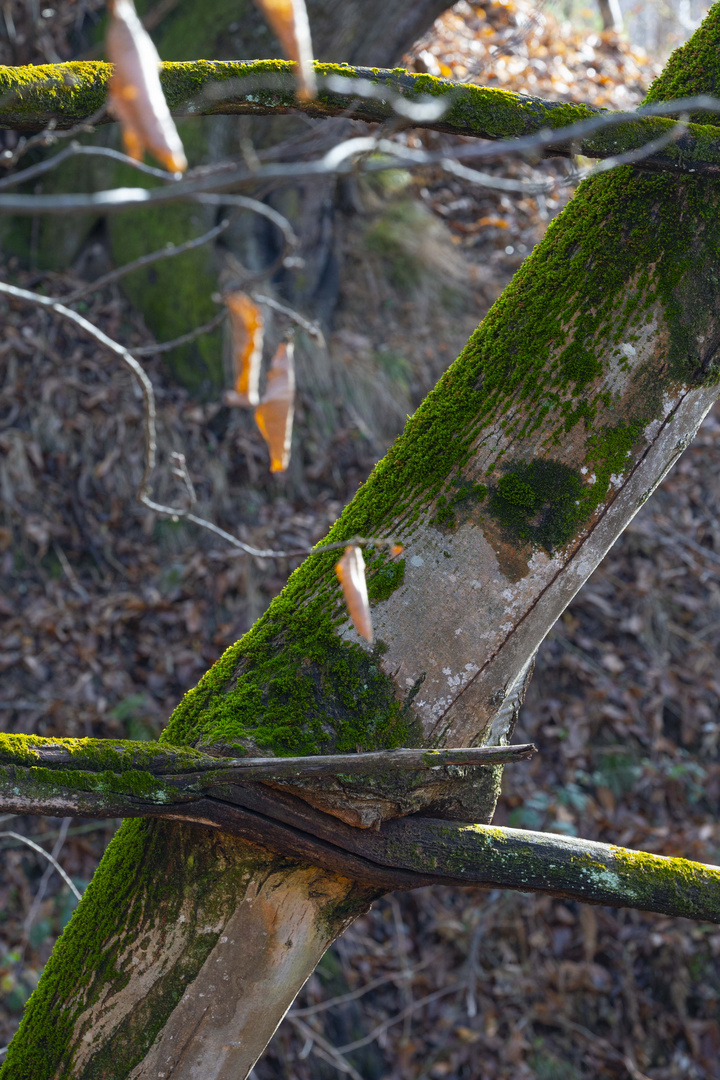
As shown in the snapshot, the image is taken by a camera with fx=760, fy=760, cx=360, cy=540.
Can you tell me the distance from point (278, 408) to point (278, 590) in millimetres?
3461

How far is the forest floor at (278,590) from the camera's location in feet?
13.0

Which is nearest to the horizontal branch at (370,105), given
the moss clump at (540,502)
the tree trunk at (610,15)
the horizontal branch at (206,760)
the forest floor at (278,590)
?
the moss clump at (540,502)

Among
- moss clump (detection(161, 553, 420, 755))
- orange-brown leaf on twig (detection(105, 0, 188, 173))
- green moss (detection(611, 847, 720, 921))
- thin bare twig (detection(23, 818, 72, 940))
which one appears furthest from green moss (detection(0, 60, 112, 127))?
thin bare twig (detection(23, 818, 72, 940))

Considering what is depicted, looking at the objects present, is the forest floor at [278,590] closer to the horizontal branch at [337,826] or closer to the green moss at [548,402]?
the green moss at [548,402]

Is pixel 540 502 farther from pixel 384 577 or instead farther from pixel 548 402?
pixel 384 577

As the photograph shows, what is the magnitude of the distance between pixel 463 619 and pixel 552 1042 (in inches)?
144

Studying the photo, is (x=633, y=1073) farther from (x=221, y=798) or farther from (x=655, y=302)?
(x=655, y=302)

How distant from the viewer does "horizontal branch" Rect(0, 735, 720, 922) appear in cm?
134

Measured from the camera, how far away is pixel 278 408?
1.24 meters

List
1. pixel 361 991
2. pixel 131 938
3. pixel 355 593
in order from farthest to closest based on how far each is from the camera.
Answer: pixel 361 991 → pixel 131 938 → pixel 355 593

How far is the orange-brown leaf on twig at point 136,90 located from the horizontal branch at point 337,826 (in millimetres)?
1002

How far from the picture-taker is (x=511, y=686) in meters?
1.57

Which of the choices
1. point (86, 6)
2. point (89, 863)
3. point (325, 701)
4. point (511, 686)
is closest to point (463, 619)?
point (511, 686)

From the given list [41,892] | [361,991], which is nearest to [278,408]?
[41,892]
